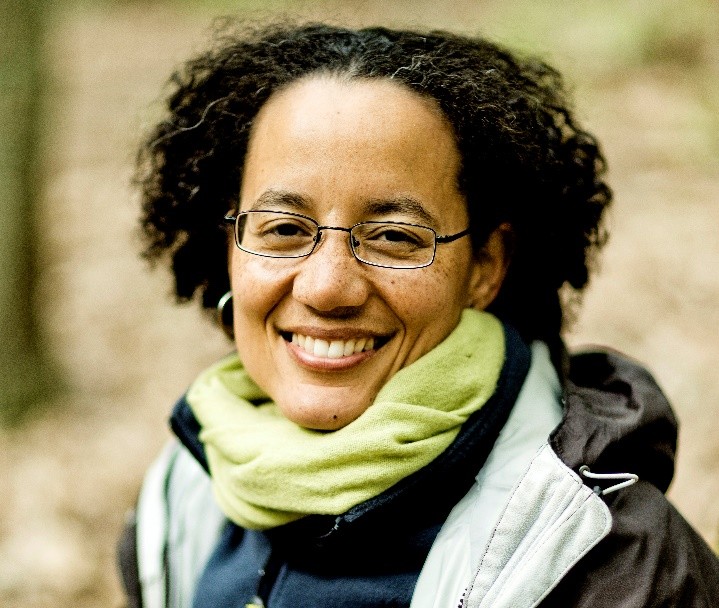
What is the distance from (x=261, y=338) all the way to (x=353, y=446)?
1.52 feet

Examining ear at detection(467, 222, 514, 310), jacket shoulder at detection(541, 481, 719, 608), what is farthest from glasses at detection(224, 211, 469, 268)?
jacket shoulder at detection(541, 481, 719, 608)

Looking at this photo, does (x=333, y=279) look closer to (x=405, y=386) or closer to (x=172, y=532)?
(x=405, y=386)

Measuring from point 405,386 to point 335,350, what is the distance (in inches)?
8.6

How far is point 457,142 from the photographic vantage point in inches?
87.0

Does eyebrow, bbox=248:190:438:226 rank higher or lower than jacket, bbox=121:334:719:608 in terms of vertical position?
higher

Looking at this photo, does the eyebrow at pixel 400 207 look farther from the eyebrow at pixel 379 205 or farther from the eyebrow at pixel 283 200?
the eyebrow at pixel 283 200

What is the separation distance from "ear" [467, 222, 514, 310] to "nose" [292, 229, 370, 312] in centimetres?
41

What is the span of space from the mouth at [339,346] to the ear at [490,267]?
0.35 metres

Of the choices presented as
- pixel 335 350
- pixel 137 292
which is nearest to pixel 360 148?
pixel 335 350

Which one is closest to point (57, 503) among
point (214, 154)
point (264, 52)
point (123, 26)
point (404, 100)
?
point (214, 154)

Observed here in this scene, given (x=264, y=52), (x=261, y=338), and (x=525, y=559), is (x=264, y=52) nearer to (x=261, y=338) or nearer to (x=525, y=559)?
(x=261, y=338)

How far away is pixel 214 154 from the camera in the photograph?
2.58 meters

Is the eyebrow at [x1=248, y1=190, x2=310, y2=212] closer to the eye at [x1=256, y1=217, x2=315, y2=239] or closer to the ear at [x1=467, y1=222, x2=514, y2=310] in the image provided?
the eye at [x1=256, y1=217, x2=315, y2=239]

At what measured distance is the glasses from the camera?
6.84ft
